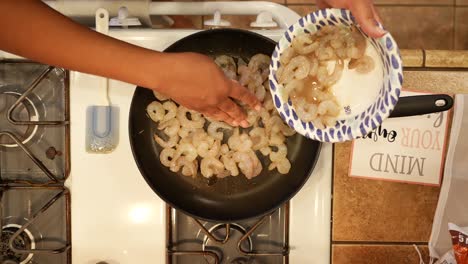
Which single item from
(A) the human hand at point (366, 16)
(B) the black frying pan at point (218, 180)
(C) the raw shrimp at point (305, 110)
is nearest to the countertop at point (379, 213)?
(B) the black frying pan at point (218, 180)

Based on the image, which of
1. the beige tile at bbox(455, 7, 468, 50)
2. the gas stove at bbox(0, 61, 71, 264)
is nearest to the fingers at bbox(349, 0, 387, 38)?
the gas stove at bbox(0, 61, 71, 264)

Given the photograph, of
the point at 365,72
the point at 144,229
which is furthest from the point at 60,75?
the point at 365,72

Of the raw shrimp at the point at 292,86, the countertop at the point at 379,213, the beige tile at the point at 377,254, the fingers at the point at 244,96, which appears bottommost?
the beige tile at the point at 377,254

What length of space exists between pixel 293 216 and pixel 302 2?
842 millimetres

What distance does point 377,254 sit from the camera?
984 mm

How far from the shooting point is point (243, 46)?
3.09 ft

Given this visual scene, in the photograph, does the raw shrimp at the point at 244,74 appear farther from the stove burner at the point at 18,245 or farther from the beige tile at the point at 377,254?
the stove burner at the point at 18,245

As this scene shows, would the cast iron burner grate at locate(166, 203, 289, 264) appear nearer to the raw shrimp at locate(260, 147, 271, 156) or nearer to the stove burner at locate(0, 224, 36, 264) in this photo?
the raw shrimp at locate(260, 147, 271, 156)

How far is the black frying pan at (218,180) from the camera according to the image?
92 centimetres

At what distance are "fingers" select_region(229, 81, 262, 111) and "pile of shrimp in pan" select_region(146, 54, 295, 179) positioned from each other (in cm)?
6

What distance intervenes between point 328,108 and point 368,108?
2.7 inches

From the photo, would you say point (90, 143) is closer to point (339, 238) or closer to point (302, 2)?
point (339, 238)

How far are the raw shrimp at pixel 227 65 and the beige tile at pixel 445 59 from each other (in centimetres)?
41

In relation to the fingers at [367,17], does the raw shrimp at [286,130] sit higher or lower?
lower
